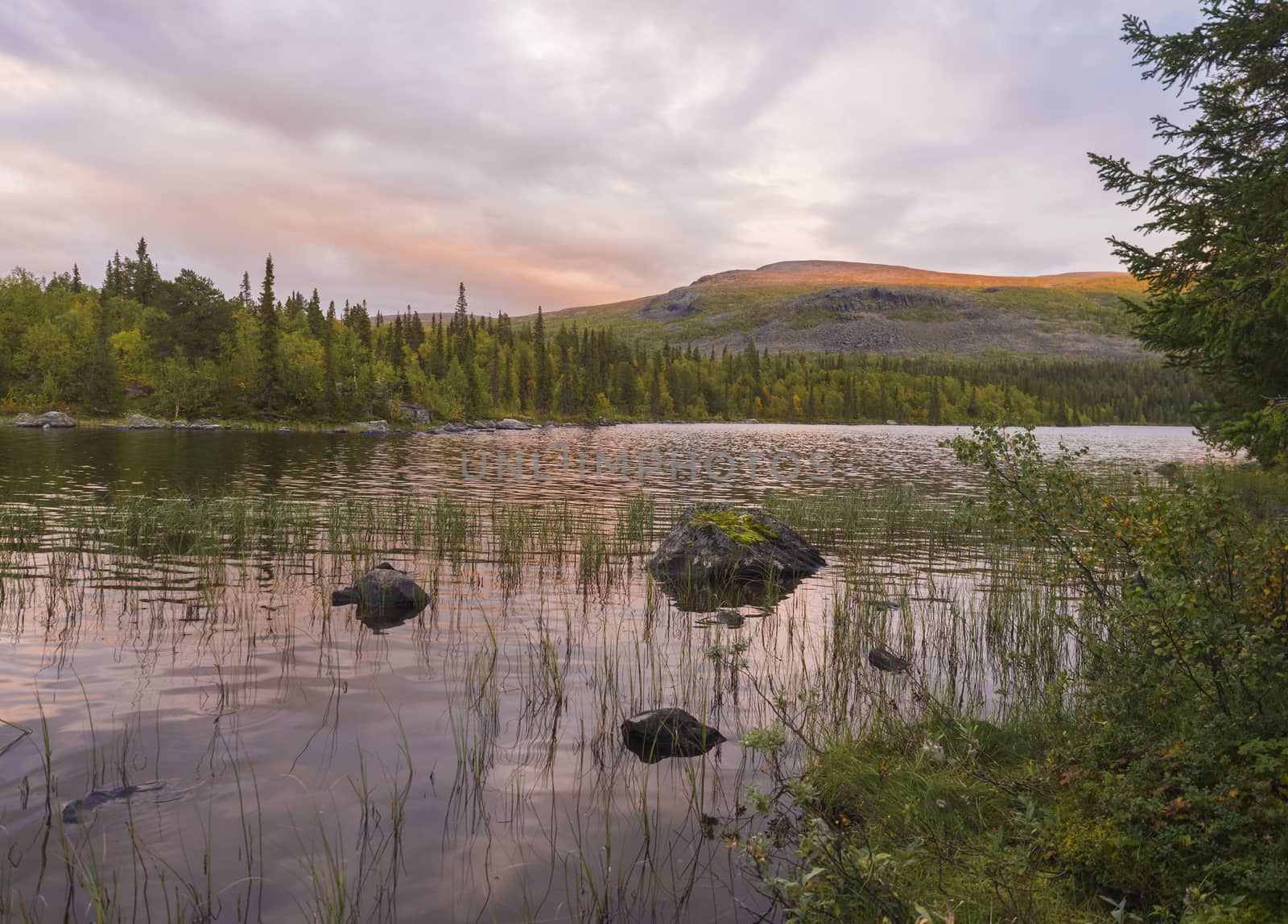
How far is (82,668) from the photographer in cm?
806

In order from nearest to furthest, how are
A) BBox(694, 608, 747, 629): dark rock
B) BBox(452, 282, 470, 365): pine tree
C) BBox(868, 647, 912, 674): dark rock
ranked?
BBox(868, 647, 912, 674): dark rock < BBox(694, 608, 747, 629): dark rock < BBox(452, 282, 470, 365): pine tree

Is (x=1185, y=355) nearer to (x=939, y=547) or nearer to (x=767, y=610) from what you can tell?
(x=939, y=547)

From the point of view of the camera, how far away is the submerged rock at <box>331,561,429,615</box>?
10.9 m

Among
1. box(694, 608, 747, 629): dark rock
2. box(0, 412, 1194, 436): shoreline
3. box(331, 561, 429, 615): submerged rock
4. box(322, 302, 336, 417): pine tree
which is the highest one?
box(322, 302, 336, 417): pine tree

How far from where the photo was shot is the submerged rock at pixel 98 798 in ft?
16.3

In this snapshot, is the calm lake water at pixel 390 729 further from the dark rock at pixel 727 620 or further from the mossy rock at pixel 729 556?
the mossy rock at pixel 729 556

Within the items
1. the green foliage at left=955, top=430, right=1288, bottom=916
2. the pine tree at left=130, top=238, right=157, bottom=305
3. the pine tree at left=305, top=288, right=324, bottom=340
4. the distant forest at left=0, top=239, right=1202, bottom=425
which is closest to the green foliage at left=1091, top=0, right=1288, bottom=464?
the green foliage at left=955, top=430, right=1288, bottom=916

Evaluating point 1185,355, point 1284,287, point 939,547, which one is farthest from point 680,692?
point 1185,355

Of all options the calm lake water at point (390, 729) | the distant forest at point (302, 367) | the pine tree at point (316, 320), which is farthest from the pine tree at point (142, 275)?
the calm lake water at point (390, 729)

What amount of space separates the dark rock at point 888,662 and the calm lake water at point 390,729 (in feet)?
1.55

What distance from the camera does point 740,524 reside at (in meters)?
15.1

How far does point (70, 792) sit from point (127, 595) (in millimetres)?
7225

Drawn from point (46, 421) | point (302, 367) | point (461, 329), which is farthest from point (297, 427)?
point (461, 329)

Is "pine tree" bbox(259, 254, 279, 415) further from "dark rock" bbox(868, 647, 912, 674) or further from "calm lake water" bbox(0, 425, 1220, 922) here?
"dark rock" bbox(868, 647, 912, 674)
